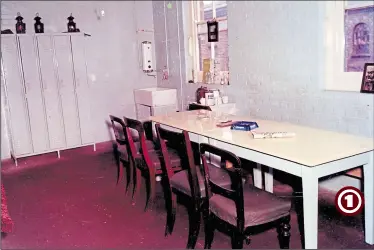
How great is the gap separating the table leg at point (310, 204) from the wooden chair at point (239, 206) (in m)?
0.13

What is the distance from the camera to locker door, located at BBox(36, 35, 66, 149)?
5.28m

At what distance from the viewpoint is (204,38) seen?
5.38 metres

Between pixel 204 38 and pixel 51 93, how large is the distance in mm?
2357

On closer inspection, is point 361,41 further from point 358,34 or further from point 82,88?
point 82,88

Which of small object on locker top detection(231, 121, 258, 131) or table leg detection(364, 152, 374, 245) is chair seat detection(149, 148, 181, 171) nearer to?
small object on locker top detection(231, 121, 258, 131)

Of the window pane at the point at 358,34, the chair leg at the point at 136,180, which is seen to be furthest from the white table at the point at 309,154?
the window pane at the point at 358,34

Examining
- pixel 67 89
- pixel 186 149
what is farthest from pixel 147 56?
pixel 186 149

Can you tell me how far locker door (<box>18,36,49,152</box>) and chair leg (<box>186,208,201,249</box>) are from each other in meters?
3.56

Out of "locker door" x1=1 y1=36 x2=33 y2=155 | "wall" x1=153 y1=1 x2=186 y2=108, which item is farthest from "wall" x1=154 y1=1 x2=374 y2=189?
"locker door" x1=1 y1=36 x2=33 y2=155

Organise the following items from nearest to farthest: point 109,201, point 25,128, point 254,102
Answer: point 109,201 → point 254,102 → point 25,128

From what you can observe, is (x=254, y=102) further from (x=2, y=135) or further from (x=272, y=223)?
(x=2, y=135)

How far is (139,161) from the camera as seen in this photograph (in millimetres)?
3359

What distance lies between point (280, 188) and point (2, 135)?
408cm

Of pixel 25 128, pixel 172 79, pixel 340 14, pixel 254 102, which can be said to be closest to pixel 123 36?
pixel 172 79
